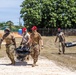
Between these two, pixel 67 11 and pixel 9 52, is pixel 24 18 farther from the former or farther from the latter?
pixel 9 52

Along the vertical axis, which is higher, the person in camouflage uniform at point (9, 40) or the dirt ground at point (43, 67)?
the person in camouflage uniform at point (9, 40)

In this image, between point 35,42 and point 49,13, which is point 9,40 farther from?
Answer: point 49,13

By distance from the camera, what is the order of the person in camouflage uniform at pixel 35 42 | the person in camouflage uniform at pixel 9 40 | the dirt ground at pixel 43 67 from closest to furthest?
the dirt ground at pixel 43 67
the person in camouflage uniform at pixel 35 42
the person in camouflage uniform at pixel 9 40

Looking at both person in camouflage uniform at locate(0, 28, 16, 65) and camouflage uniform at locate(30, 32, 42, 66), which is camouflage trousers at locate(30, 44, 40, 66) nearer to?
camouflage uniform at locate(30, 32, 42, 66)

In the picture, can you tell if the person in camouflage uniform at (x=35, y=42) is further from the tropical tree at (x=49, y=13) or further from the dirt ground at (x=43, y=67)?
the tropical tree at (x=49, y=13)

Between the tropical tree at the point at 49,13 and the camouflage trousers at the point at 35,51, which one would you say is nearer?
the camouflage trousers at the point at 35,51

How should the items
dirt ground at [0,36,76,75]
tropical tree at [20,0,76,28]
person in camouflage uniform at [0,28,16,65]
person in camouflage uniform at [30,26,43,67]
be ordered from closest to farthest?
dirt ground at [0,36,76,75] → person in camouflage uniform at [30,26,43,67] → person in camouflage uniform at [0,28,16,65] → tropical tree at [20,0,76,28]

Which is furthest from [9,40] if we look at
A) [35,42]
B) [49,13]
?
[49,13]

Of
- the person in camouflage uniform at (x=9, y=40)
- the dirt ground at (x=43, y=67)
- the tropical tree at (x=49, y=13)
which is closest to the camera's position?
the dirt ground at (x=43, y=67)

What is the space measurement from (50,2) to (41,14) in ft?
13.8

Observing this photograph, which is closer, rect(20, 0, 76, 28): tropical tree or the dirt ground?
the dirt ground

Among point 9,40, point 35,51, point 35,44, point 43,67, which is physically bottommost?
point 43,67

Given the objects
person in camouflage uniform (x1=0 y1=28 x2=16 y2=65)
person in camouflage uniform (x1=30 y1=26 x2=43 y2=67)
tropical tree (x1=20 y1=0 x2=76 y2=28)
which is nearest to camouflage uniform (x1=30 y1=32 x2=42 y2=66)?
person in camouflage uniform (x1=30 y1=26 x2=43 y2=67)

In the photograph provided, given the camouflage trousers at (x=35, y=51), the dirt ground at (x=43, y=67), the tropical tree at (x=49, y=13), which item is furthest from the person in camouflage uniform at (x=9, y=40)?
the tropical tree at (x=49, y=13)
